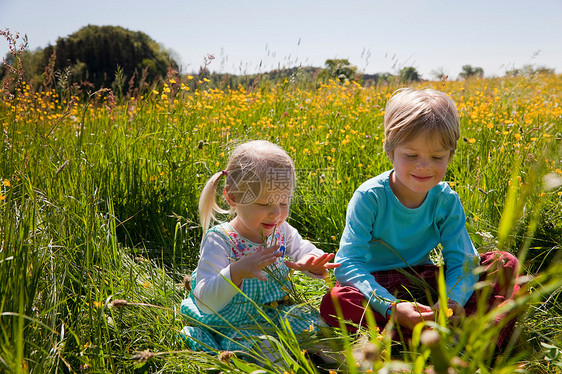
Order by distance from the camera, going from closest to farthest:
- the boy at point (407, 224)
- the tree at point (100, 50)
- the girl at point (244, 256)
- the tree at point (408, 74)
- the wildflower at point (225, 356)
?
the wildflower at point (225, 356) < the girl at point (244, 256) < the boy at point (407, 224) < the tree at point (408, 74) < the tree at point (100, 50)

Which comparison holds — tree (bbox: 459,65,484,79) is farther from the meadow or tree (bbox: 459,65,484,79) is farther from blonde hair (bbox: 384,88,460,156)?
blonde hair (bbox: 384,88,460,156)

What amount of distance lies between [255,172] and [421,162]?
2.35 ft

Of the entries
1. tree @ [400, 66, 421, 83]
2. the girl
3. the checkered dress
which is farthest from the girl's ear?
tree @ [400, 66, 421, 83]

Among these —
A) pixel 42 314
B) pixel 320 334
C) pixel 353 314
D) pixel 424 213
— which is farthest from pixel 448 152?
pixel 42 314

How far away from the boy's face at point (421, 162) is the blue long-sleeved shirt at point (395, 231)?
149 mm

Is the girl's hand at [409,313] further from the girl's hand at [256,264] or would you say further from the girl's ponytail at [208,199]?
the girl's ponytail at [208,199]

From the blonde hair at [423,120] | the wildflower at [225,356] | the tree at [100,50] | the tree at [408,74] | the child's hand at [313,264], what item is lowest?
the wildflower at [225,356]

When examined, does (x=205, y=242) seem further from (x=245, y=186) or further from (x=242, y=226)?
(x=245, y=186)

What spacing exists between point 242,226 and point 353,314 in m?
0.62

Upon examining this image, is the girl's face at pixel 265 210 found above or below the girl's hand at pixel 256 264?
above

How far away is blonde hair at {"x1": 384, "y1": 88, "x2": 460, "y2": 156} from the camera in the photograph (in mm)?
1920

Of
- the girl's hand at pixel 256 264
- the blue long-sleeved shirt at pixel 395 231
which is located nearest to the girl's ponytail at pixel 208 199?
the girl's hand at pixel 256 264

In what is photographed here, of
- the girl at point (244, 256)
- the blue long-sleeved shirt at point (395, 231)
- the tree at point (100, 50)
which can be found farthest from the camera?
the tree at point (100, 50)

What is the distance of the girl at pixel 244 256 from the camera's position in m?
1.80
